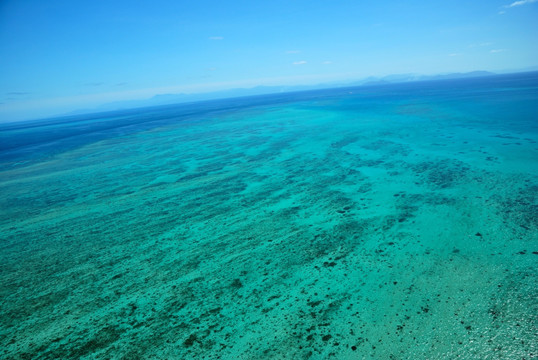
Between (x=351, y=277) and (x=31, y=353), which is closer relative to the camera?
(x=31, y=353)

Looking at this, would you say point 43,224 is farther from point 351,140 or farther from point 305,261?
point 351,140

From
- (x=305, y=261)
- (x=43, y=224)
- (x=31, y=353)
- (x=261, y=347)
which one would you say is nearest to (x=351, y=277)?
(x=305, y=261)

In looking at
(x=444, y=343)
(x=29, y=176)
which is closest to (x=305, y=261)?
(x=444, y=343)

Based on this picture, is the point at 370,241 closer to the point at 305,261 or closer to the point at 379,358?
the point at 305,261

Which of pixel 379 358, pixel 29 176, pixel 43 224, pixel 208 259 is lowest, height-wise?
pixel 379 358

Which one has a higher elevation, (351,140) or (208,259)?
(351,140)

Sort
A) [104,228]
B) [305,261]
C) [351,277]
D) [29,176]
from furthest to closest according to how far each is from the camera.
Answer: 1. [29,176]
2. [104,228]
3. [305,261]
4. [351,277]

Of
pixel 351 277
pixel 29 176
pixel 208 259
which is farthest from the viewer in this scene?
pixel 29 176
